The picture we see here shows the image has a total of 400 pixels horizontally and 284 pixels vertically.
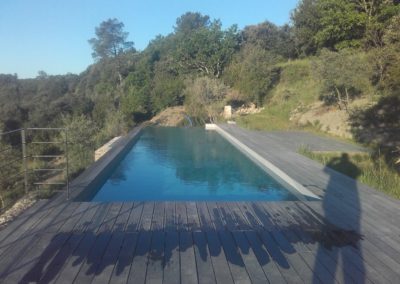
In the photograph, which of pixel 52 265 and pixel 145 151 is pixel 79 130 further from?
pixel 52 265

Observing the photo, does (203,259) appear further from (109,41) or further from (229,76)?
(109,41)

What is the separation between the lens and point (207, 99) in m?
16.8

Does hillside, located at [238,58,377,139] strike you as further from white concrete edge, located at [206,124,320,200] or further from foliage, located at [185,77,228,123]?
white concrete edge, located at [206,124,320,200]

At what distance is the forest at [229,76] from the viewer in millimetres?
Result: 9891

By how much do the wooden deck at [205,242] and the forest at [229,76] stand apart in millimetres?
2751

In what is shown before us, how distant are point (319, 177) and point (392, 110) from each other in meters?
5.35

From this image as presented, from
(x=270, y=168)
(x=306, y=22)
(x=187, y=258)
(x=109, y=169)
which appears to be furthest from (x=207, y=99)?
(x=187, y=258)

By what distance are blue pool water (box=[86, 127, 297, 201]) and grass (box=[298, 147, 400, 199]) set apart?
1.17 metres

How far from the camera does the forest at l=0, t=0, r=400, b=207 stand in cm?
989

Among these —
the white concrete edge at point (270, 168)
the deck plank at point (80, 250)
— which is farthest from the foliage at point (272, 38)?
the deck plank at point (80, 250)

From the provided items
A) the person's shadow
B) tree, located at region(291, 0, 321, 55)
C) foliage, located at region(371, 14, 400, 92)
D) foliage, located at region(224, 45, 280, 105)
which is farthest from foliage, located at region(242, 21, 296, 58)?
the person's shadow

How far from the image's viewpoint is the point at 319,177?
5613mm

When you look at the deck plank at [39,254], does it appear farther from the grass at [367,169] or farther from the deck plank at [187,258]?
the grass at [367,169]

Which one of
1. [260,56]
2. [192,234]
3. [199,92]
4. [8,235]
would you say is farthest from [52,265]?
[260,56]
